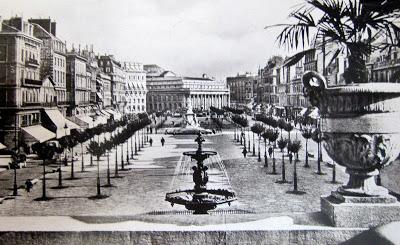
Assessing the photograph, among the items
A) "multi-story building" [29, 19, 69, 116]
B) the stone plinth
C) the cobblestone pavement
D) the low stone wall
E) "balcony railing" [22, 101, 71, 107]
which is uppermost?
"multi-story building" [29, 19, 69, 116]

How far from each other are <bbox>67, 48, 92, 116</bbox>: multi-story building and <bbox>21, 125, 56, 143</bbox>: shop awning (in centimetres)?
631

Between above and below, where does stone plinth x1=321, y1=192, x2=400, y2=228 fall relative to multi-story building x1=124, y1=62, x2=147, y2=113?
below

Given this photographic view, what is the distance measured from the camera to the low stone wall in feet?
10.2

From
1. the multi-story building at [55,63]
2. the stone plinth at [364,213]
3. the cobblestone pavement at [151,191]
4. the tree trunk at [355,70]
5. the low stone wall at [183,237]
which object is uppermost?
the multi-story building at [55,63]

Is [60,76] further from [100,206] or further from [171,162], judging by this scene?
[100,206]

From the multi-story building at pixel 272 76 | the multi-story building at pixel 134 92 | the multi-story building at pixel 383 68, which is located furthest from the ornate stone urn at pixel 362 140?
the multi-story building at pixel 134 92

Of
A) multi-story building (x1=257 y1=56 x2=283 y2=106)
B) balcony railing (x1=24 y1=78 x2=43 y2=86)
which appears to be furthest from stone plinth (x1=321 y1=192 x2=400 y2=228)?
multi-story building (x1=257 y1=56 x2=283 y2=106)

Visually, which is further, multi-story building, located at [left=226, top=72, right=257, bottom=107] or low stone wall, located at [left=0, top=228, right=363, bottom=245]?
multi-story building, located at [left=226, top=72, right=257, bottom=107]

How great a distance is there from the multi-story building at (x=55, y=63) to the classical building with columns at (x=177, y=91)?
3783 centimetres

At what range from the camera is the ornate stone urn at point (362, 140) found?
122 inches

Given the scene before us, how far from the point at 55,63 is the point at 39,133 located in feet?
19.4

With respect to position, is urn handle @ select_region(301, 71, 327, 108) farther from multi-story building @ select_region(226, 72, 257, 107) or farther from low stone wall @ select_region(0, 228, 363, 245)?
multi-story building @ select_region(226, 72, 257, 107)

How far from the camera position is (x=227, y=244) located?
312 cm

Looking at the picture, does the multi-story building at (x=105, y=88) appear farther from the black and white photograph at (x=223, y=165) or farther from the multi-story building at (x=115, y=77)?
the black and white photograph at (x=223, y=165)
